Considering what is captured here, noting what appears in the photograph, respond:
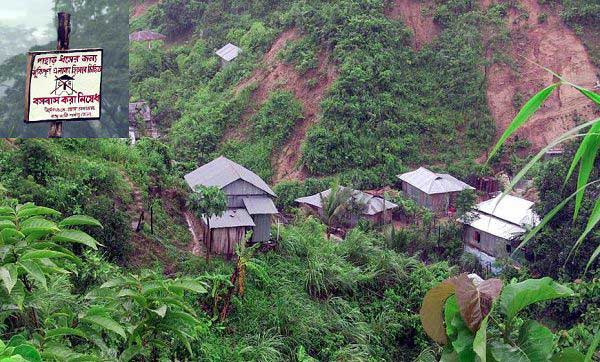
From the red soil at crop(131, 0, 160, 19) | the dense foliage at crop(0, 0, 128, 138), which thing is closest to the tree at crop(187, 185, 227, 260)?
the dense foliage at crop(0, 0, 128, 138)

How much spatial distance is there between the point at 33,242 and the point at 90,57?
8.46 feet

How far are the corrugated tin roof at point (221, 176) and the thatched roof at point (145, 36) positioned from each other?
11.0m

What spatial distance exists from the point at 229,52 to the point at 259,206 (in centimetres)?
1062

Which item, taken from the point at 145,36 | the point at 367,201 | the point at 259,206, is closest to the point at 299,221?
the point at 259,206

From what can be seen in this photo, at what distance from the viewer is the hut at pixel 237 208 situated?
6523mm

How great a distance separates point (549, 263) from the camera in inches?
364

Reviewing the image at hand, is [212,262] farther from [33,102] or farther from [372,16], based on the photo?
[372,16]

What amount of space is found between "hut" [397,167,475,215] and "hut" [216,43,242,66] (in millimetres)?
6301

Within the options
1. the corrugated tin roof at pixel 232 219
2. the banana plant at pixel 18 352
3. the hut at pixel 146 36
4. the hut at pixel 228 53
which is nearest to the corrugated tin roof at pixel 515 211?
the corrugated tin roof at pixel 232 219

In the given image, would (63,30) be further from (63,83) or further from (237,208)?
(237,208)

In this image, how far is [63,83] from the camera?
4.26 metres

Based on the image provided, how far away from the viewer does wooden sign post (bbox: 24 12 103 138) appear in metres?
4.21

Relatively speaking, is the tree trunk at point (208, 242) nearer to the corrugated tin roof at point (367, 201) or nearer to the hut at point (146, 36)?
the corrugated tin roof at point (367, 201)

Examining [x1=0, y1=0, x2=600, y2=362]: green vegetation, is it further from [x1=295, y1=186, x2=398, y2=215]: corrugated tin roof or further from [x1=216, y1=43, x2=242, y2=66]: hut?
[x1=295, y1=186, x2=398, y2=215]: corrugated tin roof
